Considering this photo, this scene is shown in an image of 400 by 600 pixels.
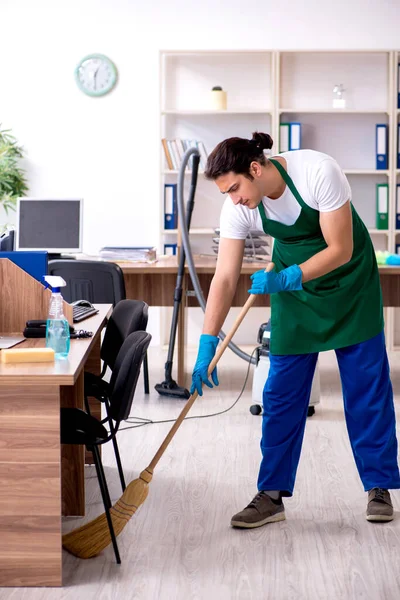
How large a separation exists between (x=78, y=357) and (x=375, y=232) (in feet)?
12.8

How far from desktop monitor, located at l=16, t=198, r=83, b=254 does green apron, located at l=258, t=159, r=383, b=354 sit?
225 centimetres

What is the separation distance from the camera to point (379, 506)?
2.69m

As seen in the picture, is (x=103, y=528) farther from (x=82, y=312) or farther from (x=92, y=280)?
(x=92, y=280)

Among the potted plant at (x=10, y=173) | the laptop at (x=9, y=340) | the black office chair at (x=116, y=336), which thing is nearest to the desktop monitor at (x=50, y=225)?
the potted plant at (x=10, y=173)

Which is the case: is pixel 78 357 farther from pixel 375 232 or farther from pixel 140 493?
pixel 375 232

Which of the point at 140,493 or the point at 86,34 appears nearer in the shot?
the point at 140,493

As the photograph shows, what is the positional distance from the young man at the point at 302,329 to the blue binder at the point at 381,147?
3271 mm

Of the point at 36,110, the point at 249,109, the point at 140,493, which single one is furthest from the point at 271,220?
the point at 36,110

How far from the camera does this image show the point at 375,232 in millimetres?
5820

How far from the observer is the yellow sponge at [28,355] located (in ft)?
7.30

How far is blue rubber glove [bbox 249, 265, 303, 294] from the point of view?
8.33ft

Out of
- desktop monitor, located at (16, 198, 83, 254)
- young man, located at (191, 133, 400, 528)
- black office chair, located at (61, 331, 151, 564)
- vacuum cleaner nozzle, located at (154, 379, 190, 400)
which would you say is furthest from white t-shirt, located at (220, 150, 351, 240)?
desktop monitor, located at (16, 198, 83, 254)

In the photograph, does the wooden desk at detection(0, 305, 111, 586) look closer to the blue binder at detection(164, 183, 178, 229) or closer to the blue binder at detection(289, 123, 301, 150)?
the blue binder at detection(164, 183, 178, 229)

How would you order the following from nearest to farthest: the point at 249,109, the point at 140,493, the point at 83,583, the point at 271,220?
the point at 83,583
the point at 140,493
the point at 271,220
the point at 249,109
